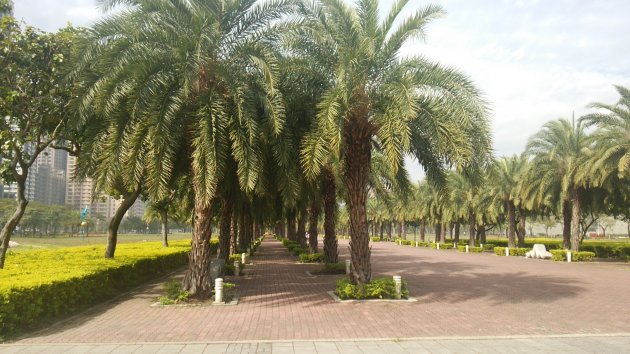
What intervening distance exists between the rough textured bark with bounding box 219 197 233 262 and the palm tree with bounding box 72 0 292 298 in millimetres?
5124

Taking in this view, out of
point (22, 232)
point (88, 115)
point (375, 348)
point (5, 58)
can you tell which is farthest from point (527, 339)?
point (22, 232)

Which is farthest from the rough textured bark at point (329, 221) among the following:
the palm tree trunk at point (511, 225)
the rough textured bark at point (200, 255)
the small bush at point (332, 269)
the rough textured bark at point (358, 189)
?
the palm tree trunk at point (511, 225)

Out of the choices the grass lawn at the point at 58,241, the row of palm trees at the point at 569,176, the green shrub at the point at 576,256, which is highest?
the row of palm trees at the point at 569,176

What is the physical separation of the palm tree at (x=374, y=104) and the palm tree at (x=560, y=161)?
60.0ft

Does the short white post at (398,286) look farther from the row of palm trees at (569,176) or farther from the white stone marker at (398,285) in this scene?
the row of palm trees at (569,176)

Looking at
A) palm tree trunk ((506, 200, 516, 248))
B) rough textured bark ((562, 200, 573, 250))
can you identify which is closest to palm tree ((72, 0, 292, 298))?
rough textured bark ((562, 200, 573, 250))

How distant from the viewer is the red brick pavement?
8.71 meters

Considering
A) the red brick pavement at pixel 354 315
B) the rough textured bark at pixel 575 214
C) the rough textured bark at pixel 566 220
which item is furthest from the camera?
the rough textured bark at pixel 566 220

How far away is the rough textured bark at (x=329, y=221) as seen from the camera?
2048cm

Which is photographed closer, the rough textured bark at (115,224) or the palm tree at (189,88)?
the palm tree at (189,88)

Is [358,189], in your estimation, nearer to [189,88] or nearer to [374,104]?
[374,104]

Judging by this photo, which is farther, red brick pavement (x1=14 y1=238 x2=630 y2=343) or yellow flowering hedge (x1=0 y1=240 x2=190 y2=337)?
red brick pavement (x1=14 y1=238 x2=630 y2=343)

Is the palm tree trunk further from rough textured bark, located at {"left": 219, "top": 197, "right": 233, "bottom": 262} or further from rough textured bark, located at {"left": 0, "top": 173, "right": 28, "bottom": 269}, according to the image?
rough textured bark, located at {"left": 0, "top": 173, "right": 28, "bottom": 269}

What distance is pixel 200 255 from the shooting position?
40.6ft
